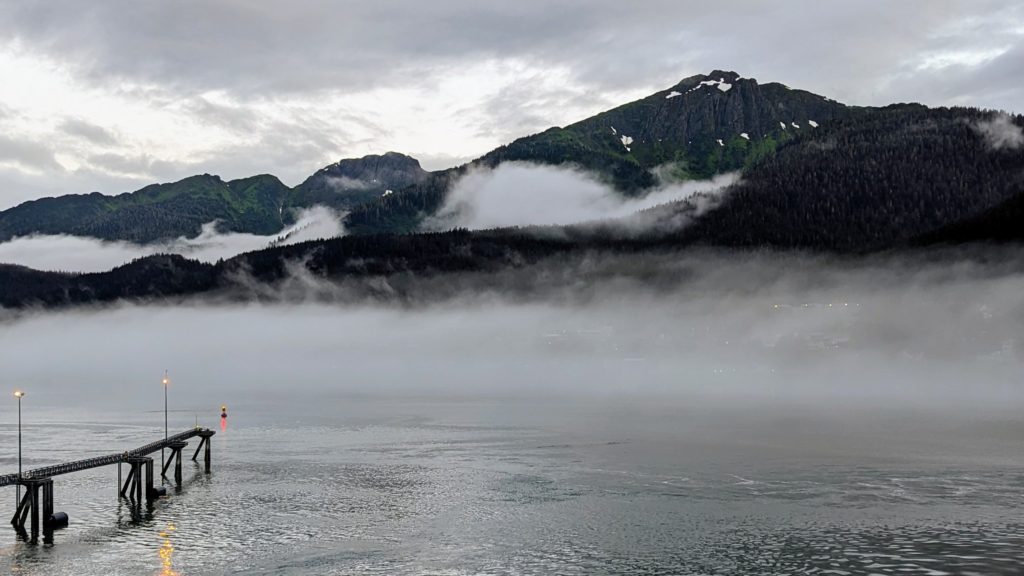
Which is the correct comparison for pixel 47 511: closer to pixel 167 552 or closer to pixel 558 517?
pixel 167 552

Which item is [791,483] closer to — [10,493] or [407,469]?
[407,469]

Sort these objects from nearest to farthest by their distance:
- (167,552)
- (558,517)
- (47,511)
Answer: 1. (167,552)
2. (47,511)
3. (558,517)

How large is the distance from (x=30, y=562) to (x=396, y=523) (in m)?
39.9

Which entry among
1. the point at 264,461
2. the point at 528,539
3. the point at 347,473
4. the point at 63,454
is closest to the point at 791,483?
the point at 528,539

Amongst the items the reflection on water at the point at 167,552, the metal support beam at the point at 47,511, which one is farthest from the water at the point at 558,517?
the metal support beam at the point at 47,511

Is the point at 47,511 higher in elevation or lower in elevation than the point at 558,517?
higher

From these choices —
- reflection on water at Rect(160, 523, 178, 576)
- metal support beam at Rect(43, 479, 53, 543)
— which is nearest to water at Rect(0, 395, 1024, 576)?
reflection on water at Rect(160, 523, 178, 576)

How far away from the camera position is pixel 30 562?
9394 cm

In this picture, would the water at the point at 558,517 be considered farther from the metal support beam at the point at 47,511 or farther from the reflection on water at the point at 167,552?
the metal support beam at the point at 47,511

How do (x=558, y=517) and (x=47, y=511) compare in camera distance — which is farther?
(x=558, y=517)

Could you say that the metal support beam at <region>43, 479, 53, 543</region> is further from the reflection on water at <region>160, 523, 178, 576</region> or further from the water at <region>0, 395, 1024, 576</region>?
the reflection on water at <region>160, 523, 178, 576</region>

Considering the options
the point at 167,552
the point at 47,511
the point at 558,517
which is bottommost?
the point at 558,517

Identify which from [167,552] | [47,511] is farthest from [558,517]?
[47,511]

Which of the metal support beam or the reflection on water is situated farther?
→ the metal support beam
